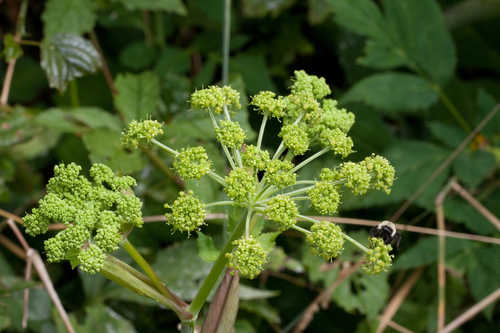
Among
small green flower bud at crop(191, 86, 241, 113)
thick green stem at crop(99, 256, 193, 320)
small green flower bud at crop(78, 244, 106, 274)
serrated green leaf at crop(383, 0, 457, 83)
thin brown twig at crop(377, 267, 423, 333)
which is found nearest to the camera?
small green flower bud at crop(78, 244, 106, 274)

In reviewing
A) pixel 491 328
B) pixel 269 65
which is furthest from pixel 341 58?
pixel 491 328

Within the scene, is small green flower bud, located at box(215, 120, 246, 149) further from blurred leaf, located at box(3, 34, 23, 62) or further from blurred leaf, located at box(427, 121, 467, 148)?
blurred leaf, located at box(427, 121, 467, 148)

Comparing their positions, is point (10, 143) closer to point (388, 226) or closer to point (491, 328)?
point (388, 226)

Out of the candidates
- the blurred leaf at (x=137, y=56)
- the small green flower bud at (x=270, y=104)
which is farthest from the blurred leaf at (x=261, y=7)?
the small green flower bud at (x=270, y=104)

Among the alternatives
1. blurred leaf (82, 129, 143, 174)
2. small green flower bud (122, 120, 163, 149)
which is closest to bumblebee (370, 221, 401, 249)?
small green flower bud (122, 120, 163, 149)

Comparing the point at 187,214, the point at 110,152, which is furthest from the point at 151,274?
the point at 110,152

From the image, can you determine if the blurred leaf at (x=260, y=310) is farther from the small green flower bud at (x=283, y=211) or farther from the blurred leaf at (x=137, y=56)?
the blurred leaf at (x=137, y=56)

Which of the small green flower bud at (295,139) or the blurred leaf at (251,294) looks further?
the blurred leaf at (251,294)
